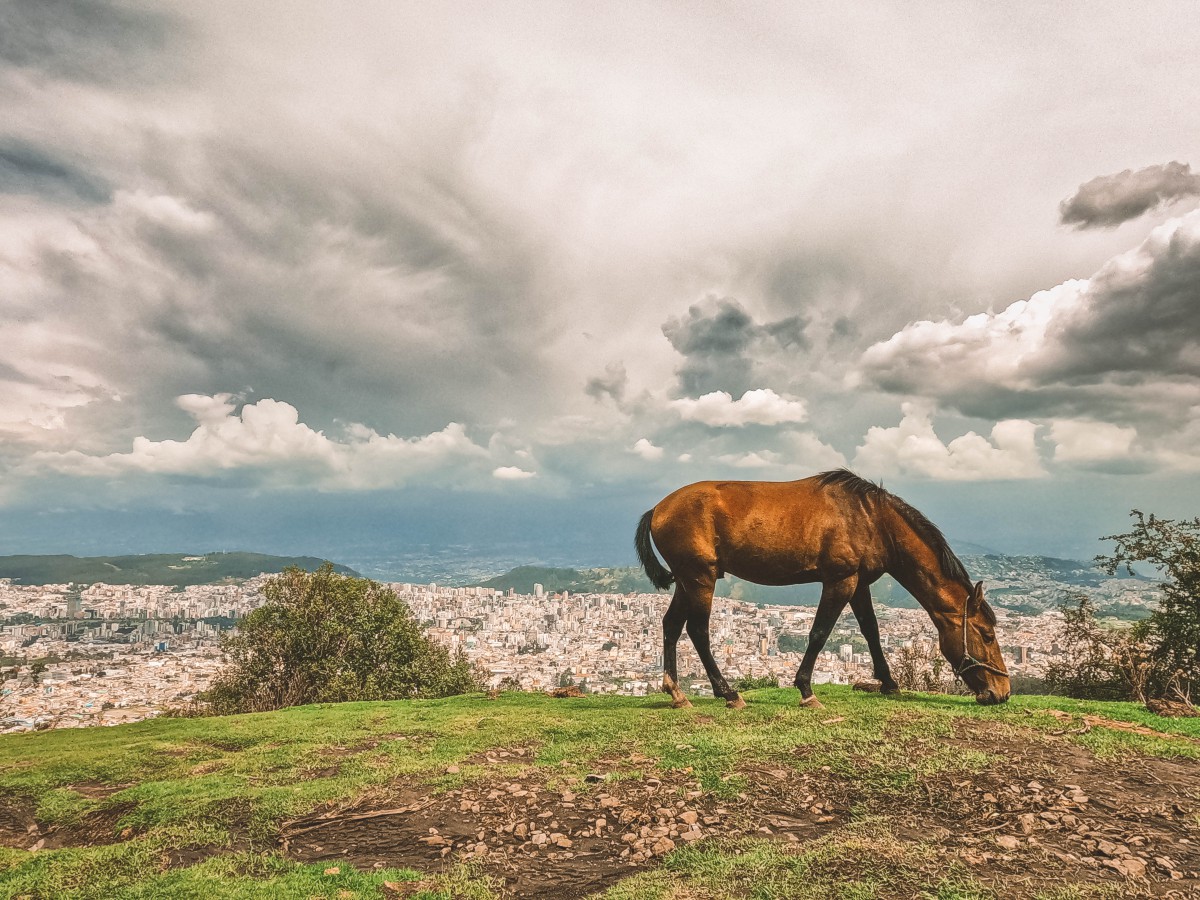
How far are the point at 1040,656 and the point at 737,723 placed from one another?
82.2 ft

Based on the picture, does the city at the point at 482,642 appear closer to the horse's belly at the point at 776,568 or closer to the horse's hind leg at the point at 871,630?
the horse's hind leg at the point at 871,630

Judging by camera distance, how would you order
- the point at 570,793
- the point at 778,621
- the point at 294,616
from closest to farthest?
the point at 570,793
the point at 294,616
the point at 778,621

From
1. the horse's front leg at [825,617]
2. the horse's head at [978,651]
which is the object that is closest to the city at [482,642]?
the horse's head at [978,651]

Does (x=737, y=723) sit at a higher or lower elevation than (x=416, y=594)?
higher

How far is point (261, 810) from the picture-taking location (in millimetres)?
5328

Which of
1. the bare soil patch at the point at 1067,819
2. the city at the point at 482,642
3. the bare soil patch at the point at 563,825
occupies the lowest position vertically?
the city at the point at 482,642

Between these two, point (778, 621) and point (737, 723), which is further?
point (778, 621)

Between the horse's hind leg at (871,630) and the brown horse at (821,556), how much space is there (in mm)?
18

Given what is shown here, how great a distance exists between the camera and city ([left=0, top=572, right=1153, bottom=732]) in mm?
31922

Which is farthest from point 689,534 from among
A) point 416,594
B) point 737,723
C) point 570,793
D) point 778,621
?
point 416,594

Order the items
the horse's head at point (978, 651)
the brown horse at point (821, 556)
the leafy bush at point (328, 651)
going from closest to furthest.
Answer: the horse's head at point (978, 651) → the brown horse at point (821, 556) → the leafy bush at point (328, 651)

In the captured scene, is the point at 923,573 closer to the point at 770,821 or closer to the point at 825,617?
the point at 825,617

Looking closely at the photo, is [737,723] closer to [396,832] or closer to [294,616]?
[396,832]

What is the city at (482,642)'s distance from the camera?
31922mm
